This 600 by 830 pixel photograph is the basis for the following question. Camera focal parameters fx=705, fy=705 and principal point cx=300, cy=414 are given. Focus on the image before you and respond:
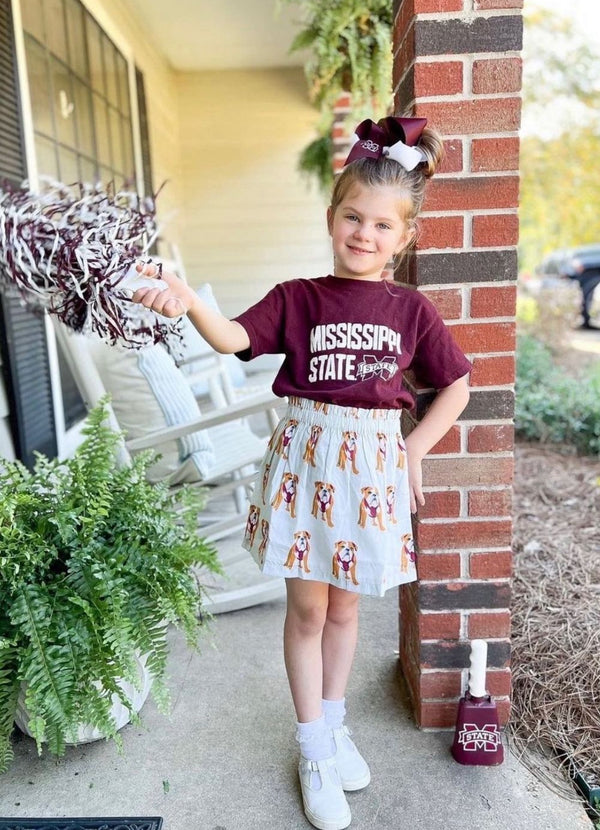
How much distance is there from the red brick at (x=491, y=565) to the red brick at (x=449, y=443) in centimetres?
25

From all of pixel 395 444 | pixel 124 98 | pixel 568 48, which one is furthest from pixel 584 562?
pixel 568 48

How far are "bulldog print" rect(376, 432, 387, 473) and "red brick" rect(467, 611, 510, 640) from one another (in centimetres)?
52

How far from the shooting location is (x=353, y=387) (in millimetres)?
1364

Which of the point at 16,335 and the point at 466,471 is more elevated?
the point at 16,335

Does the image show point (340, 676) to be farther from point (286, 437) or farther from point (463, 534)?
point (286, 437)

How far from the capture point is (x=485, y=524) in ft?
5.27

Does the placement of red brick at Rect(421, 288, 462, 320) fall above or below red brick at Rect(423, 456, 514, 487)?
above

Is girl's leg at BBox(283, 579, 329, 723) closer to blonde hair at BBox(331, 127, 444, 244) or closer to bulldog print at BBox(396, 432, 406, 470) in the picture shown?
bulldog print at BBox(396, 432, 406, 470)

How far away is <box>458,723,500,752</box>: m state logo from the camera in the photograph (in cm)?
157

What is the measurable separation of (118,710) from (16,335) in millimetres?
1367

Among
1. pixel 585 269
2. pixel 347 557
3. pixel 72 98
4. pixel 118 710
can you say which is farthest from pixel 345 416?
pixel 585 269

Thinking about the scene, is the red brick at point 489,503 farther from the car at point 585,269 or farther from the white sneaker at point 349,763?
the car at point 585,269

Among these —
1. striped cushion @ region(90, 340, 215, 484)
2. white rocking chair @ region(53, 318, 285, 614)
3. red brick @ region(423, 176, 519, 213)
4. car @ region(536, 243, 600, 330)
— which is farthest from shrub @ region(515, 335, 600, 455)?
car @ region(536, 243, 600, 330)

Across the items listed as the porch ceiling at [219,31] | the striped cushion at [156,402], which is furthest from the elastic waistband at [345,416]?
the porch ceiling at [219,31]
